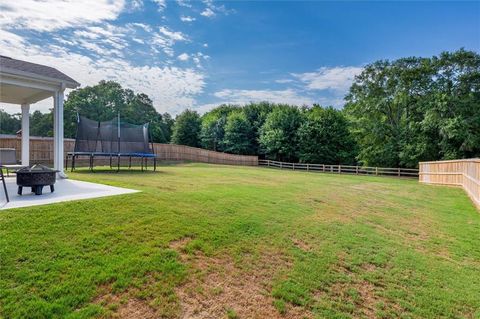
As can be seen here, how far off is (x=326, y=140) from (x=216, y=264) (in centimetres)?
3154

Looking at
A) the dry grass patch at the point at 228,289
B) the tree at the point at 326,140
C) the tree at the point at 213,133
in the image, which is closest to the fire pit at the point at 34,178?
the dry grass patch at the point at 228,289

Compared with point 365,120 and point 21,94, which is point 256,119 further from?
point 21,94

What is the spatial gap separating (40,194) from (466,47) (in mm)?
27867

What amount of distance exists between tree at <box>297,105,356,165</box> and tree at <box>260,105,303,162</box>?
112 cm

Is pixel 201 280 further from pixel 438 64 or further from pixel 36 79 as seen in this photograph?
pixel 438 64

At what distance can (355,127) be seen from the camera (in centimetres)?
2784

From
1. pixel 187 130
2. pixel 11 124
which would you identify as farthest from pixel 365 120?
pixel 11 124

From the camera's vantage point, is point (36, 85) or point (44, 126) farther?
point (44, 126)

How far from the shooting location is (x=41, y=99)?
27.4 feet

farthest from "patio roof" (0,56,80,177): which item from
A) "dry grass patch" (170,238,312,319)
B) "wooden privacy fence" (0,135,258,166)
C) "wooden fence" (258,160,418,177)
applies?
"wooden fence" (258,160,418,177)

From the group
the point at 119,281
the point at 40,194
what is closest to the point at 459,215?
the point at 119,281

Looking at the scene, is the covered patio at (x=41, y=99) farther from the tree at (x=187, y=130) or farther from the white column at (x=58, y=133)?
the tree at (x=187, y=130)

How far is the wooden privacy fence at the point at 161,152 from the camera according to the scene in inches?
521

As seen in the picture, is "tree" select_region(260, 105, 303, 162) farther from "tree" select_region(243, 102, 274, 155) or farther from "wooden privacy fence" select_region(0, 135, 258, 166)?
"wooden privacy fence" select_region(0, 135, 258, 166)
